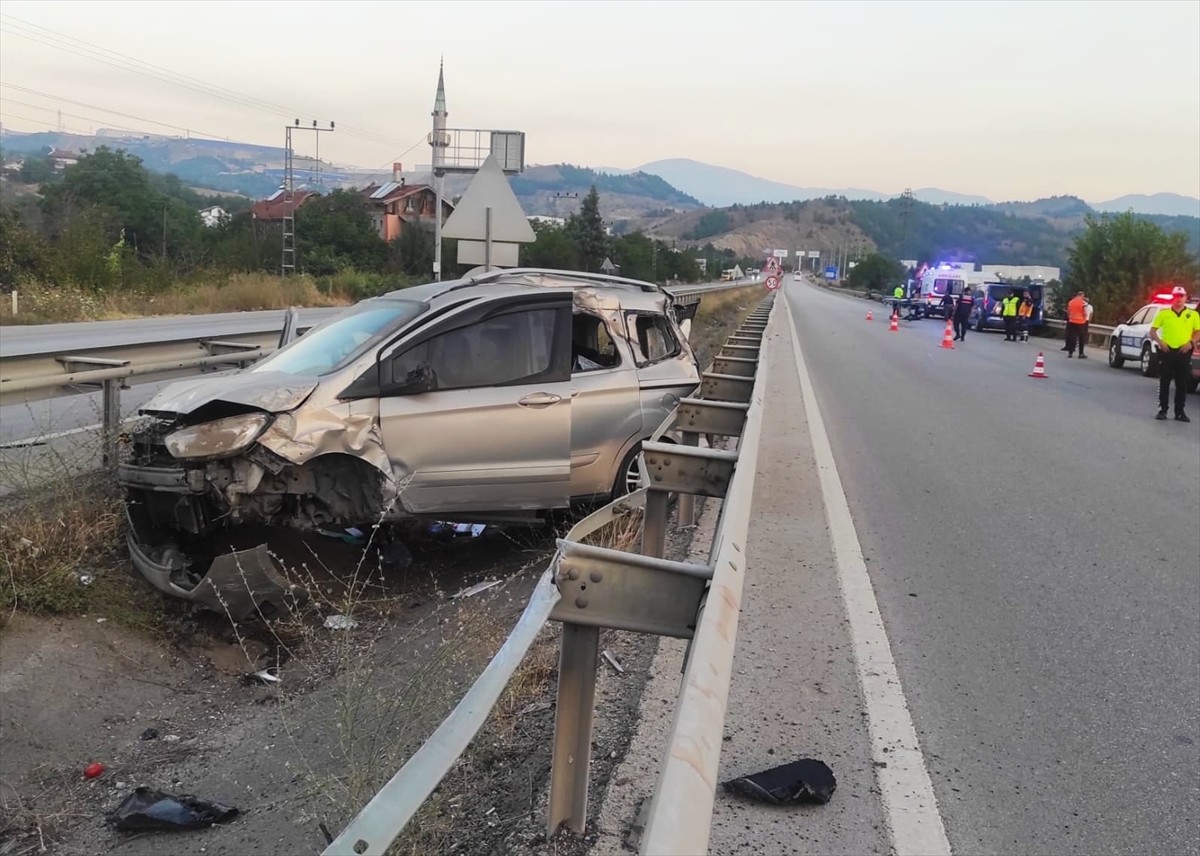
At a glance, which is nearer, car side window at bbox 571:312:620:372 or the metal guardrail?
the metal guardrail

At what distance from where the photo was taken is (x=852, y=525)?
22.5 feet

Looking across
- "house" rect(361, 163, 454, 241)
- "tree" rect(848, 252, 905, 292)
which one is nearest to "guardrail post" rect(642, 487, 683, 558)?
"house" rect(361, 163, 454, 241)

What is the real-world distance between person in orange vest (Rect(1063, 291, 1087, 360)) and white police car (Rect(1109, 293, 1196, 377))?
2.41 meters

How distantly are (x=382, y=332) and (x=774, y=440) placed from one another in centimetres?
523

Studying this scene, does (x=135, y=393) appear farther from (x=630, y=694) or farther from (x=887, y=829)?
(x=887, y=829)

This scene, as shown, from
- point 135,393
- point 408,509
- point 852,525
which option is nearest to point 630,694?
point 408,509

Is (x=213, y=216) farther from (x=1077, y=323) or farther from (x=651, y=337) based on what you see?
(x=651, y=337)

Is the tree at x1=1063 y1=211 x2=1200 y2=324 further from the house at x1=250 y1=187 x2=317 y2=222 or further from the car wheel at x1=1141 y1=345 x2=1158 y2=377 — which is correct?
the house at x1=250 y1=187 x2=317 y2=222

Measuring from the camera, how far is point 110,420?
6.48m

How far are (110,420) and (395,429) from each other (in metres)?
2.20

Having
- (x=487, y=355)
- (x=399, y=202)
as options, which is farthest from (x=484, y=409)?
(x=399, y=202)

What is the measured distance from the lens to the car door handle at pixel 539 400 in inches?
244

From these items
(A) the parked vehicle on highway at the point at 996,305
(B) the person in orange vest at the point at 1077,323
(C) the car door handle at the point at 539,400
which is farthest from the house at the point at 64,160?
(C) the car door handle at the point at 539,400

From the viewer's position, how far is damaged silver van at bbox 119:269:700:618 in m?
5.29
